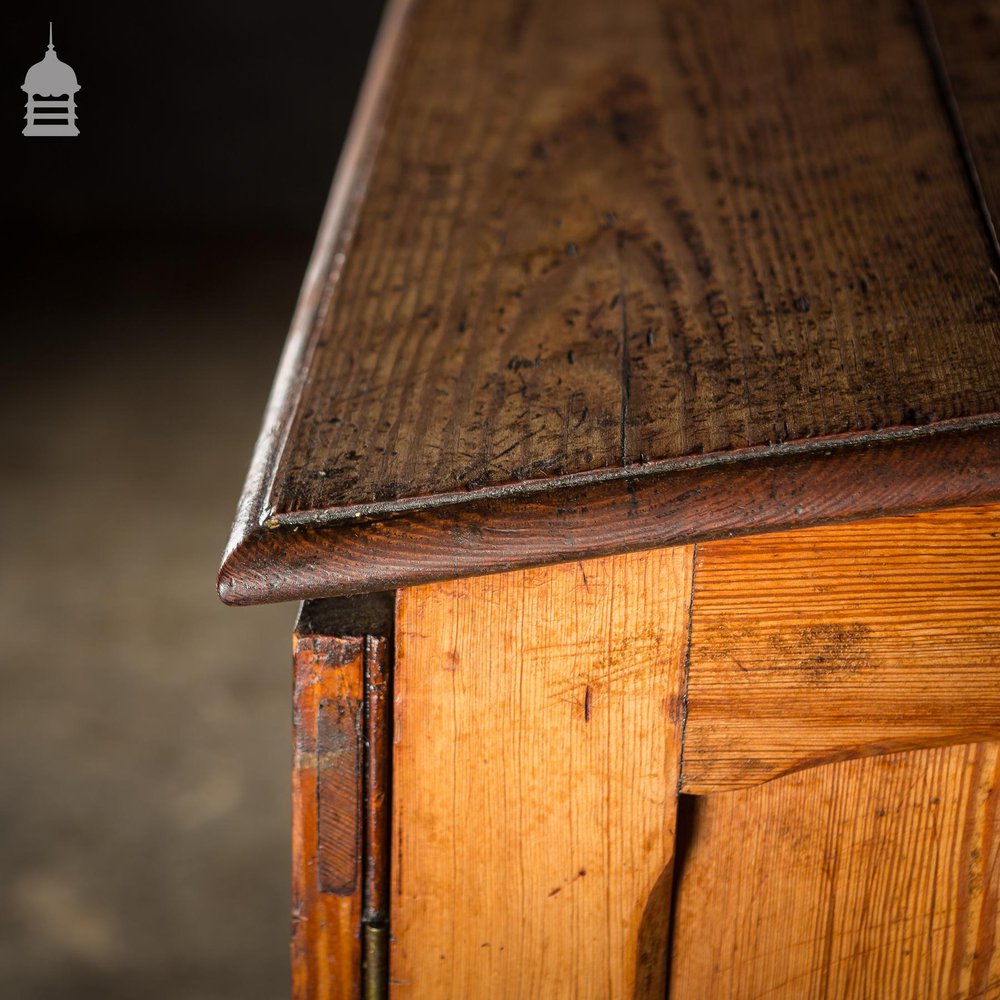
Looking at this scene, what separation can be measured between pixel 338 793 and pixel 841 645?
0.72 feet

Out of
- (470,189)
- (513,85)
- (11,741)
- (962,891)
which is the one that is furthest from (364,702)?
(11,741)

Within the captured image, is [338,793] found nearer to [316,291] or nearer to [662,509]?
[662,509]

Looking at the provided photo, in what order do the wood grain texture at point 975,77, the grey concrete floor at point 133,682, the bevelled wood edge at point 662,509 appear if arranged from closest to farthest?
the bevelled wood edge at point 662,509
the wood grain texture at point 975,77
the grey concrete floor at point 133,682

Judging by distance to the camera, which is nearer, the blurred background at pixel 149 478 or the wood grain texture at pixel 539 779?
the wood grain texture at pixel 539 779

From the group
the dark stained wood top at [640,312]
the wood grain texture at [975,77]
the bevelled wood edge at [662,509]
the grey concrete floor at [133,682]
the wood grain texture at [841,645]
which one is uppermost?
the wood grain texture at [975,77]

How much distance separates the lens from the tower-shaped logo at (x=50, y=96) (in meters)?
4.11

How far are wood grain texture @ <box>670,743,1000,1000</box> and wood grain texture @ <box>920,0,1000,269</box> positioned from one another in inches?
10.3

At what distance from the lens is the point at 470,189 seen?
2.48ft

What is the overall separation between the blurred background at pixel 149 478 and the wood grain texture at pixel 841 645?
53.4 inches

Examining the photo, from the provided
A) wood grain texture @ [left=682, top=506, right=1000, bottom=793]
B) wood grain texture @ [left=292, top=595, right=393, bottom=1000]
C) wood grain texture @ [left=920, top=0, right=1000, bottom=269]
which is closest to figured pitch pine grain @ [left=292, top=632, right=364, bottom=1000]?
wood grain texture @ [left=292, top=595, right=393, bottom=1000]

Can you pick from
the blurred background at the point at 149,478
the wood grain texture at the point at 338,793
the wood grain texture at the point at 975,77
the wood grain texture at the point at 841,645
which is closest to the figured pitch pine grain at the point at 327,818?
the wood grain texture at the point at 338,793

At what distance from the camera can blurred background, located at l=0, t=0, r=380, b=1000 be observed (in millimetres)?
1729

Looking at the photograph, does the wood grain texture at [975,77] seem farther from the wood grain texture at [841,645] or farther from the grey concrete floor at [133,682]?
the grey concrete floor at [133,682]

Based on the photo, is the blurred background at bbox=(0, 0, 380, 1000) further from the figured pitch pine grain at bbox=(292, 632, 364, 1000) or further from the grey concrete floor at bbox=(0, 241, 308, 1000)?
the figured pitch pine grain at bbox=(292, 632, 364, 1000)
